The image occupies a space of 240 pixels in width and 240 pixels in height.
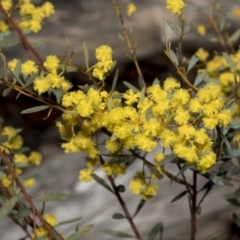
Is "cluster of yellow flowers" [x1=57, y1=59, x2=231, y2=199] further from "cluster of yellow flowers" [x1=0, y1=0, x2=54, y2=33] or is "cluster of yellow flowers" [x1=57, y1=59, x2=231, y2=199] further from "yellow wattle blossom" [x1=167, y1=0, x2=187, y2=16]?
"cluster of yellow flowers" [x1=0, y1=0, x2=54, y2=33]

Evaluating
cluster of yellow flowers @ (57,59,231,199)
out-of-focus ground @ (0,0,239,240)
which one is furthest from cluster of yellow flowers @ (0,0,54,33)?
out-of-focus ground @ (0,0,239,240)

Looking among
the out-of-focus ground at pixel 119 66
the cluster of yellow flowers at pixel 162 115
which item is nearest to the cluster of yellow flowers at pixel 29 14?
the cluster of yellow flowers at pixel 162 115

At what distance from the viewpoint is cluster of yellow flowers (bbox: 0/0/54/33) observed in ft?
1.99

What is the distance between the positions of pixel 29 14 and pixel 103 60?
22 cm

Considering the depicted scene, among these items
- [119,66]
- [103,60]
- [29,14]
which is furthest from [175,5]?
[119,66]

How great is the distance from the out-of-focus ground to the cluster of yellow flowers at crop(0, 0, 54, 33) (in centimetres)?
40

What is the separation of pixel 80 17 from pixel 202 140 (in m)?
0.73

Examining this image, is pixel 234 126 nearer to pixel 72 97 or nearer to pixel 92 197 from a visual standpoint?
pixel 72 97

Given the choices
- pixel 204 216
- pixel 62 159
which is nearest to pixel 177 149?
pixel 204 216

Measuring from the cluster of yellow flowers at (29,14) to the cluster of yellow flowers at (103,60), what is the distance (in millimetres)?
181

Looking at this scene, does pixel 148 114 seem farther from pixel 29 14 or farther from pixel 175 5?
pixel 29 14

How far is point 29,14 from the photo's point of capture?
2.05 feet

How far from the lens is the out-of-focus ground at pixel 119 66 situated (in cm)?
93

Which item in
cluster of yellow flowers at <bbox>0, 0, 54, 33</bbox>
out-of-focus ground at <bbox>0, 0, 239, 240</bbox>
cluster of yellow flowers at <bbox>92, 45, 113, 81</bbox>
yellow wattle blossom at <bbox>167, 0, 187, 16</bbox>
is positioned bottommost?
out-of-focus ground at <bbox>0, 0, 239, 240</bbox>
